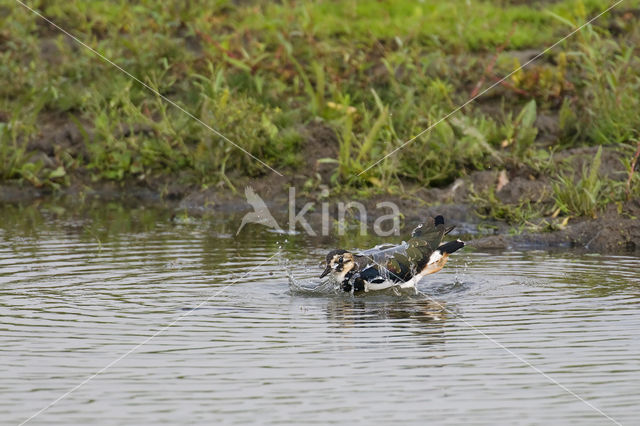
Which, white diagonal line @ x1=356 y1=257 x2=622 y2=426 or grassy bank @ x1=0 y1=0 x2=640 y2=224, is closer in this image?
white diagonal line @ x1=356 y1=257 x2=622 y2=426

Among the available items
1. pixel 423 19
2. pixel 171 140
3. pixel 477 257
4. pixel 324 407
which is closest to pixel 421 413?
pixel 324 407

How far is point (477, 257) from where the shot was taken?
32.8 ft

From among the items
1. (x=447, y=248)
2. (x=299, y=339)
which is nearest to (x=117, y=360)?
(x=299, y=339)

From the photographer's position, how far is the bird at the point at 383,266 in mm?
8531

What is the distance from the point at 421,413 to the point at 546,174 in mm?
6837

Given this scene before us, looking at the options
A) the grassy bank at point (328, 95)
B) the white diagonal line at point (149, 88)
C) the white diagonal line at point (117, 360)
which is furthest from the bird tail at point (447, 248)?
the white diagonal line at point (149, 88)

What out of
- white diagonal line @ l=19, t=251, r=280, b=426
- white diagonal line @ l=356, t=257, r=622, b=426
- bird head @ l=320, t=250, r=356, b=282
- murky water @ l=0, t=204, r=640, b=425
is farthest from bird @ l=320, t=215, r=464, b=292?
white diagonal line @ l=19, t=251, r=280, b=426

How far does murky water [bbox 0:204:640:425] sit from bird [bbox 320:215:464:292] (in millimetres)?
123

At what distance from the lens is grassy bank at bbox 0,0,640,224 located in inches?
492

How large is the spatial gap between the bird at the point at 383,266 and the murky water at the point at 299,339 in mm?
123

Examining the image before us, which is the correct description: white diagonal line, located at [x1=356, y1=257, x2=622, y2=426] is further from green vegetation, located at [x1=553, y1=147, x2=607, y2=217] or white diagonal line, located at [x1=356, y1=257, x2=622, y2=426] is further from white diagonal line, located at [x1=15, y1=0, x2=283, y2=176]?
white diagonal line, located at [x1=15, y1=0, x2=283, y2=176]

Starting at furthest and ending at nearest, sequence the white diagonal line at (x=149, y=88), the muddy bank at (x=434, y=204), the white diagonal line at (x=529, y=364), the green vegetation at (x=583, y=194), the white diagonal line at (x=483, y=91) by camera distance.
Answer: the white diagonal line at (x=149, y=88) → the white diagonal line at (x=483, y=91) → the green vegetation at (x=583, y=194) → the muddy bank at (x=434, y=204) → the white diagonal line at (x=529, y=364)

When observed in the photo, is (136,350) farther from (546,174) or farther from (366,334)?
(546,174)

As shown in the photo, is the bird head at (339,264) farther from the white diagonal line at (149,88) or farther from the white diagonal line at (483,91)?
the white diagonal line at (149,88)
